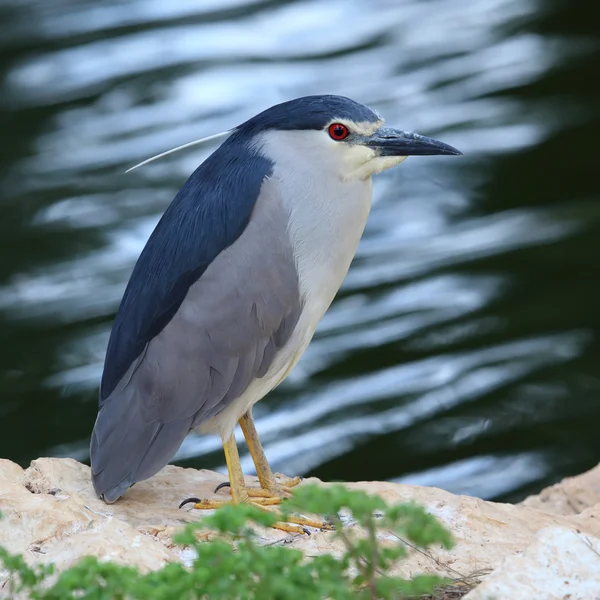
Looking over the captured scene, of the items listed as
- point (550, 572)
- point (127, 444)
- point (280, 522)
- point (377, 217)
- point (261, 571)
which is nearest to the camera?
point (261, 571)

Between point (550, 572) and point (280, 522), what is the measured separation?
1.08 meters

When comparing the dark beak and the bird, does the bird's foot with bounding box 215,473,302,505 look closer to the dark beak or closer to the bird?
the bird

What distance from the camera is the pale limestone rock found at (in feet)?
8.87

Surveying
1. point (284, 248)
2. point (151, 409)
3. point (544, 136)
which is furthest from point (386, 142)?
point (544, 136)

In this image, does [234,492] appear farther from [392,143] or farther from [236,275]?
[392,143]

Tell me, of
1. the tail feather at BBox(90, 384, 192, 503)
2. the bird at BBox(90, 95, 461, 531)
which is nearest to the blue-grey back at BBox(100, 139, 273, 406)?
the bird at BBox(90, 95, 461, 531)

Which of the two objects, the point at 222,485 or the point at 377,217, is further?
the point at 377,217

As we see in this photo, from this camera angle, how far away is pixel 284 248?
3.89 m

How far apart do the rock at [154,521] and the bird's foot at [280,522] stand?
0.13 feet

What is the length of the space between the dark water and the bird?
6.13 ft

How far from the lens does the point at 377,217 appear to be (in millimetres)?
7691

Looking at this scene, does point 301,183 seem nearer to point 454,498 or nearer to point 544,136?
point 454,498

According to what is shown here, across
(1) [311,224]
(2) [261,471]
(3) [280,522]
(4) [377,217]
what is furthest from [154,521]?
(4) [377,217]

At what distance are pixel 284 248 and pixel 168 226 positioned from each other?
0.38 meters
